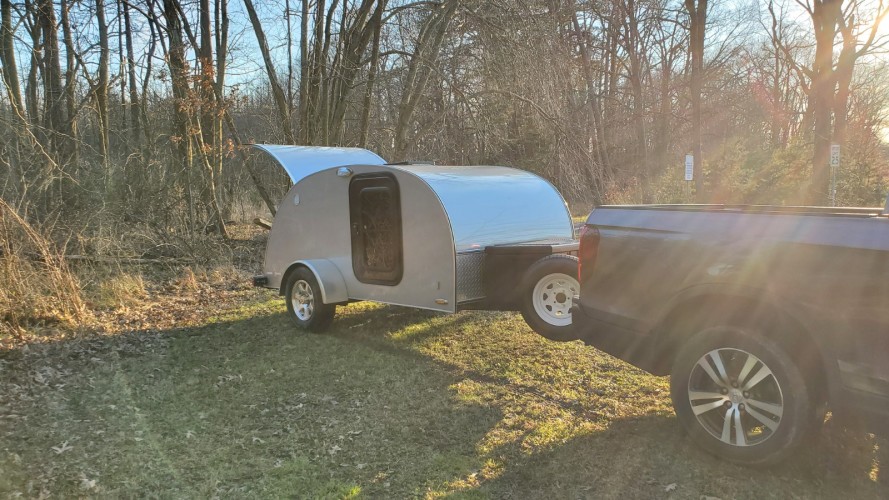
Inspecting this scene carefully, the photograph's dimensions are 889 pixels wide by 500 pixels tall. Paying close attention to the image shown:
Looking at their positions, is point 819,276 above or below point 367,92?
below

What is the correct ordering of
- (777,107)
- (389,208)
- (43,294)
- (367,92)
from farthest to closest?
(777,107) → (367,92) → (43,294) → (389,208)

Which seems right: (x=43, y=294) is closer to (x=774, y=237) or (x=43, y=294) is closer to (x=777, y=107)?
(x=774, y=237)

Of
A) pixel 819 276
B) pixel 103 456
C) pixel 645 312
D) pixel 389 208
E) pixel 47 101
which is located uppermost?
pixel 47 101

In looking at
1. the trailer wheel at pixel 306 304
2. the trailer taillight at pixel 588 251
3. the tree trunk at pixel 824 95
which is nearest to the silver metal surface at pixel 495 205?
the trailer taillight at pixel 588 251

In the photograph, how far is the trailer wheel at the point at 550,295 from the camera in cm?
574

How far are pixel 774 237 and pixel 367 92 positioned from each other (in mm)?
11234

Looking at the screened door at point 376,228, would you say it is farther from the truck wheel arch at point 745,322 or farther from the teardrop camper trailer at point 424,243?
the truck wheel arch at point 745,322

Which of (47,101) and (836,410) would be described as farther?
(47,101)

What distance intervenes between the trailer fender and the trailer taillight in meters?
3.29

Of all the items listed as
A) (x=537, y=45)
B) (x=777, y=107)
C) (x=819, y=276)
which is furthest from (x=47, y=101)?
(x=777, y=107)

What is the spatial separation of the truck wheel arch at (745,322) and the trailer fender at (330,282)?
3934 mm

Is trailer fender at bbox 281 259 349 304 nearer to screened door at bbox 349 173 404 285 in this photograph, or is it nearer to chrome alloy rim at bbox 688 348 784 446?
screened door at bbox 349 173 404 285

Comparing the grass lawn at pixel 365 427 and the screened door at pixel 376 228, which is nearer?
the grass lawn at pixel 365 427

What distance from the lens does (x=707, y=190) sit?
23906 mm
